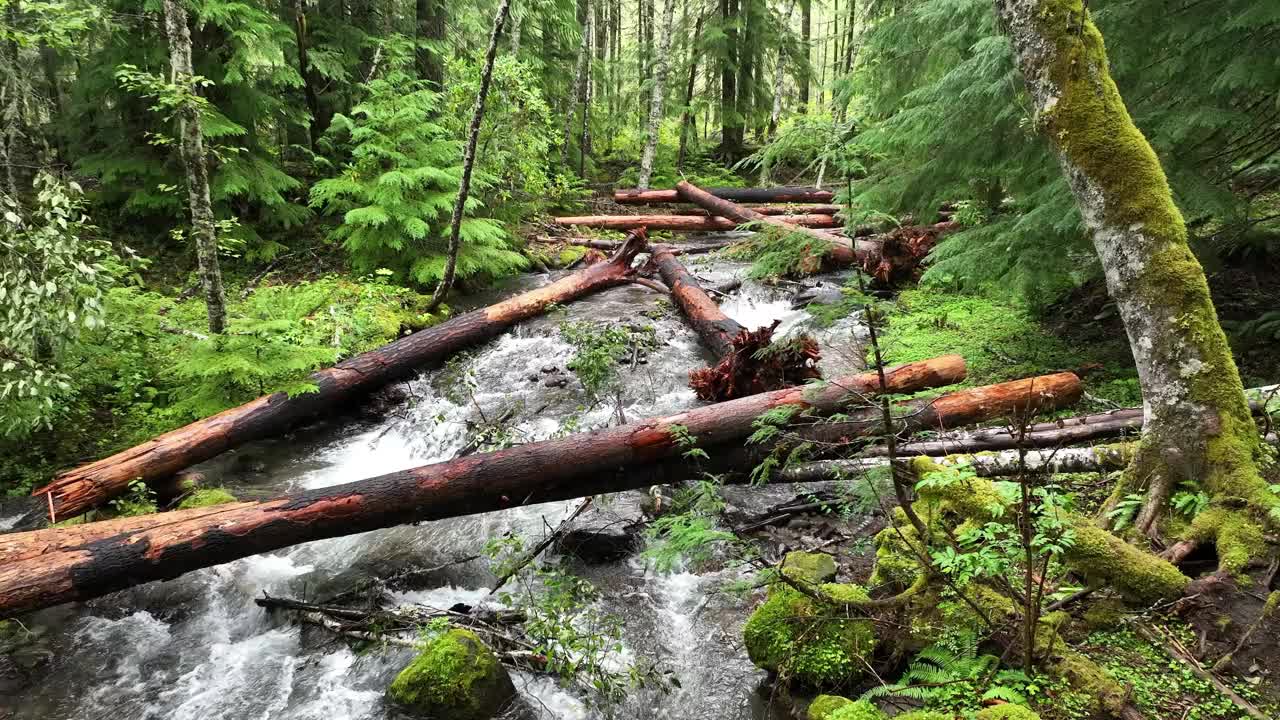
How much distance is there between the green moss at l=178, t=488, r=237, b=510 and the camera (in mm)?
5902

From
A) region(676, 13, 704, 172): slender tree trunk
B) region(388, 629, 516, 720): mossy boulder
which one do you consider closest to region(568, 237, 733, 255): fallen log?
region(676, 13, 704, 172): slender tree trunk

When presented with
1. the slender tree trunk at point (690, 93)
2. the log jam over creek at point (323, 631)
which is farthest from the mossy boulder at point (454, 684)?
the slender tree trunk at point (690, 93)

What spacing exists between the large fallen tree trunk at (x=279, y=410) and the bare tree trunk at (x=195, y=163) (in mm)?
1161

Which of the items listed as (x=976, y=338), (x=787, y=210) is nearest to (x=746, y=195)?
(x=787, y=210)

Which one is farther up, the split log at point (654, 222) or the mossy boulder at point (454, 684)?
the split log at point (654, 222)

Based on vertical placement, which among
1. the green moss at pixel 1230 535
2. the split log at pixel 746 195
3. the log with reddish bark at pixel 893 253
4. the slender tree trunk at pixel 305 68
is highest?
the slender tree trunk at pixel 305 68

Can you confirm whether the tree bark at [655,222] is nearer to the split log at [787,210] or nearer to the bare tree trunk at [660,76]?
the split log at [787,210]

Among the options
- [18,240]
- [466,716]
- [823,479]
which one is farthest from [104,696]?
[823,479]

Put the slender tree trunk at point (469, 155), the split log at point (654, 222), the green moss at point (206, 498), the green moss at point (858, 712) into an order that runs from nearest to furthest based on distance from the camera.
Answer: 1. the green moss at point (858, 712)
2. the green moss at point (206, 498)
3. the slender tree trunk at point (469, 155)
4. the split log at point (654, 222)

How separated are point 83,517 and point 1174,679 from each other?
7.89m

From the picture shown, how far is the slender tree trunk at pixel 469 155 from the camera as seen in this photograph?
9.14m

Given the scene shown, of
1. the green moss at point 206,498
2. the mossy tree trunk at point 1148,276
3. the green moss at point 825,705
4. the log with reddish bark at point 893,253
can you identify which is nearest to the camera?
the green moss at point 825,705

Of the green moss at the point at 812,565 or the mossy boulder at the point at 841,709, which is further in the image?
the green moss at the point at 812,565

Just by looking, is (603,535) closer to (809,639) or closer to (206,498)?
(809,639)
